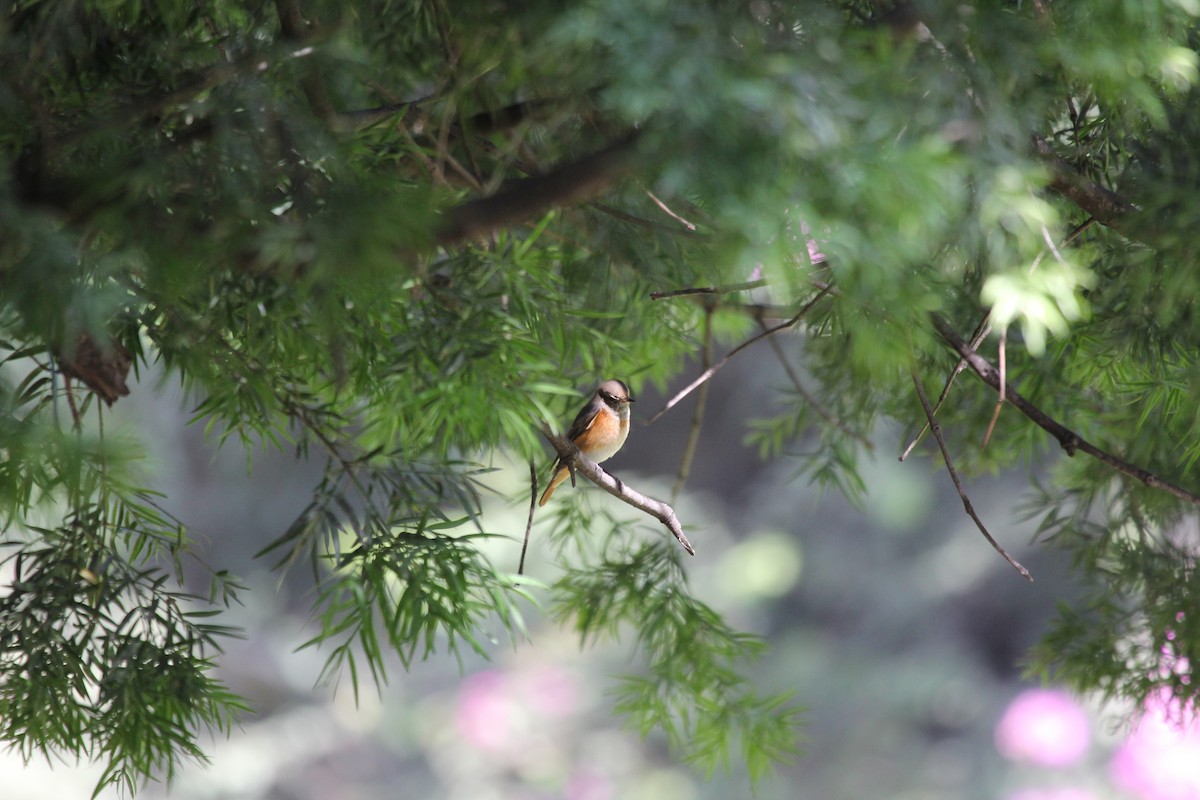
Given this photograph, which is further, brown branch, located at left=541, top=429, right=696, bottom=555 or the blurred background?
the blurred background

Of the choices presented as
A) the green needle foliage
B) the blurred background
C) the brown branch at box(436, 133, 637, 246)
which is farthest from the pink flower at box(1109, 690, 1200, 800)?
the brown branch at box(436, 133, 637, 246)

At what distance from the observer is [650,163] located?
0.76m

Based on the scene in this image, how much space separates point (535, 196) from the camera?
3.02 feet

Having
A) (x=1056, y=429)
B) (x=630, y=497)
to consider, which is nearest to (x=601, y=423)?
(x=630, y=497)

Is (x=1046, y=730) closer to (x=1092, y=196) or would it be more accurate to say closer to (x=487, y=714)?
(x=487, y=714)

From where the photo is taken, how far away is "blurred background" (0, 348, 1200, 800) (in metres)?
4.24

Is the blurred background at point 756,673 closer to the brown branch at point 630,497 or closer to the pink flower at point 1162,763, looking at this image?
the pink flower at point 1162,763

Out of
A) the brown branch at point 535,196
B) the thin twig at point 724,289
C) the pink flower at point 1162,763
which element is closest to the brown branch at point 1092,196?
the thin twig at point 724,289

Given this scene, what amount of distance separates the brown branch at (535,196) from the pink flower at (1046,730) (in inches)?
143

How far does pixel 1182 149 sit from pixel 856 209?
2.46ft

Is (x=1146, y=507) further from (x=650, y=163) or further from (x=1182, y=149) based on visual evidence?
(x=650, y=163)

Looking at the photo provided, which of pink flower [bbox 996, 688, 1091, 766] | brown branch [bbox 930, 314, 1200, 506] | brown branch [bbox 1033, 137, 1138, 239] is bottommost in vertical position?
pink flower [bbox 996, 688, 1091, 766]

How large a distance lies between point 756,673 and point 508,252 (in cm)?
374

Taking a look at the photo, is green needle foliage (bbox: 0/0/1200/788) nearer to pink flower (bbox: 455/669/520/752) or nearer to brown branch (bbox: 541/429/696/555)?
brown branch (bbox: 541/429/696/555)
